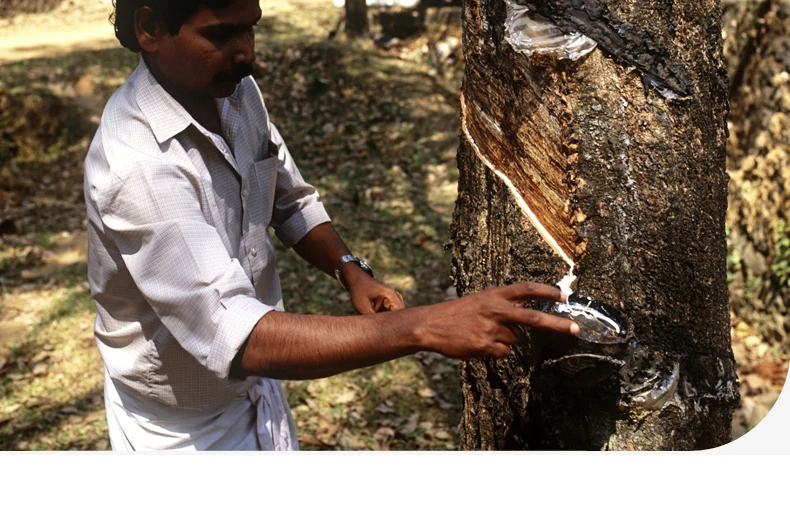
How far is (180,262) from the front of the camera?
129cm

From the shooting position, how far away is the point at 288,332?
1.28 meters

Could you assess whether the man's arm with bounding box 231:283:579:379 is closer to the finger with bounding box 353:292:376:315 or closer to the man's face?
the finger with bounding box 353:292:376:315

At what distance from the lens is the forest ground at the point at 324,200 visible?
2.57m

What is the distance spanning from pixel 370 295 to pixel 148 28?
70 centimetres

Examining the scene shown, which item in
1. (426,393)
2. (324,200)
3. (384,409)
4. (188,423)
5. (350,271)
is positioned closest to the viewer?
(188,423)

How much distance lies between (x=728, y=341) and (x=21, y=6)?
3.01m

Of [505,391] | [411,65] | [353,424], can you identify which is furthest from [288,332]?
[411,65]

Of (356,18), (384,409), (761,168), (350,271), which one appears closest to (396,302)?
(350,271)

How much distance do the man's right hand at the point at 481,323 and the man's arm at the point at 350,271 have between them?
36 centimetres

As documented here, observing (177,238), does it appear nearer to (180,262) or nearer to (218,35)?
(180,262)

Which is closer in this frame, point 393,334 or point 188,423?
point 393,334

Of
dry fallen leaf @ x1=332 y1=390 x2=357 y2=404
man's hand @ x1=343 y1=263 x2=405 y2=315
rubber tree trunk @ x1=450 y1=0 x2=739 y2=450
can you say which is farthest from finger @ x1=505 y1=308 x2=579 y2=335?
dry fallen leaf @ x1=332 y1=390 x2=357 y2=404

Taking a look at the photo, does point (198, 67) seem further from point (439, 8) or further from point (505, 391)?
point (439, 8)

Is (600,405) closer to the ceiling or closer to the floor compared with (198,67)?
closer to the floor
